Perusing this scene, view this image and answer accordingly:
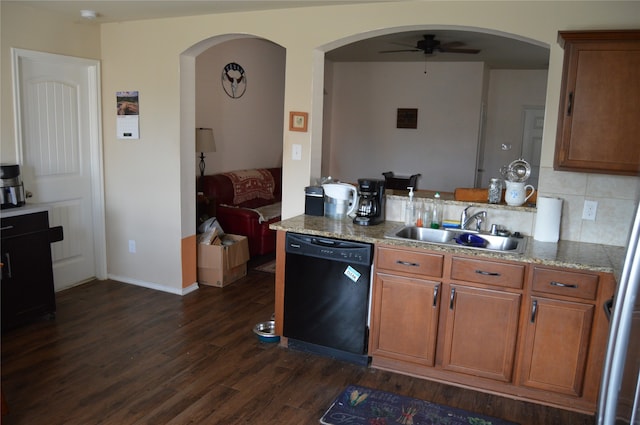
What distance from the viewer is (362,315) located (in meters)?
3.21

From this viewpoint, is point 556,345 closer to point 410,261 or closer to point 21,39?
point 410,261

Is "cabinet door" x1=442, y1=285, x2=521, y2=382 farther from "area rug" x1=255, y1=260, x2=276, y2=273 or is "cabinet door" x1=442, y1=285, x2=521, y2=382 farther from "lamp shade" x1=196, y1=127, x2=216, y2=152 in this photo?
"lamp shade" x1=196, y1=127, x2=216, y2=152

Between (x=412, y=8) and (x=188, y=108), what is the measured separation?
2051 mm

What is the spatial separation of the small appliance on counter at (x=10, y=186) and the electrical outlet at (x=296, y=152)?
79.5 inches

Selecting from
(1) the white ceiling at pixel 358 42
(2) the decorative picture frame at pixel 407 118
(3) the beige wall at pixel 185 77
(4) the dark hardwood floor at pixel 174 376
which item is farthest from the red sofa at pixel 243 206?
(2) the decorative picture frame at pixel 407 118

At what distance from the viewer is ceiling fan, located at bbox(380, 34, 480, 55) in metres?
5.43

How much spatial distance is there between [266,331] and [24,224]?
189cm

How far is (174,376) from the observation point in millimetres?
3092

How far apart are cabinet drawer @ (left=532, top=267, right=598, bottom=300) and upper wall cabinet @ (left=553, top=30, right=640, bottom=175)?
2.13 feet

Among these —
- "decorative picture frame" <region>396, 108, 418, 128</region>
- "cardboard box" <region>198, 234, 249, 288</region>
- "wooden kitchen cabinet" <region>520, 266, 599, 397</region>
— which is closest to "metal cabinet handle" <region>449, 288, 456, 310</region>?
"wooden kitchen cabinet" <region>520, 266, 599, 397</region>

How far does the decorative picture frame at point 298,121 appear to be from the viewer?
147 inches

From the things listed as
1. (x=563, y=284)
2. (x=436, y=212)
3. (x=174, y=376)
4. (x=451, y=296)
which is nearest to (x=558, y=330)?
(x=563, y=284)

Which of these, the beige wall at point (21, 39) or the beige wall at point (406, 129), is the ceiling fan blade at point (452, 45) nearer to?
the beige wall at point (406, 129)

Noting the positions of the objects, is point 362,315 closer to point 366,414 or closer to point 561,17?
point 366,414
